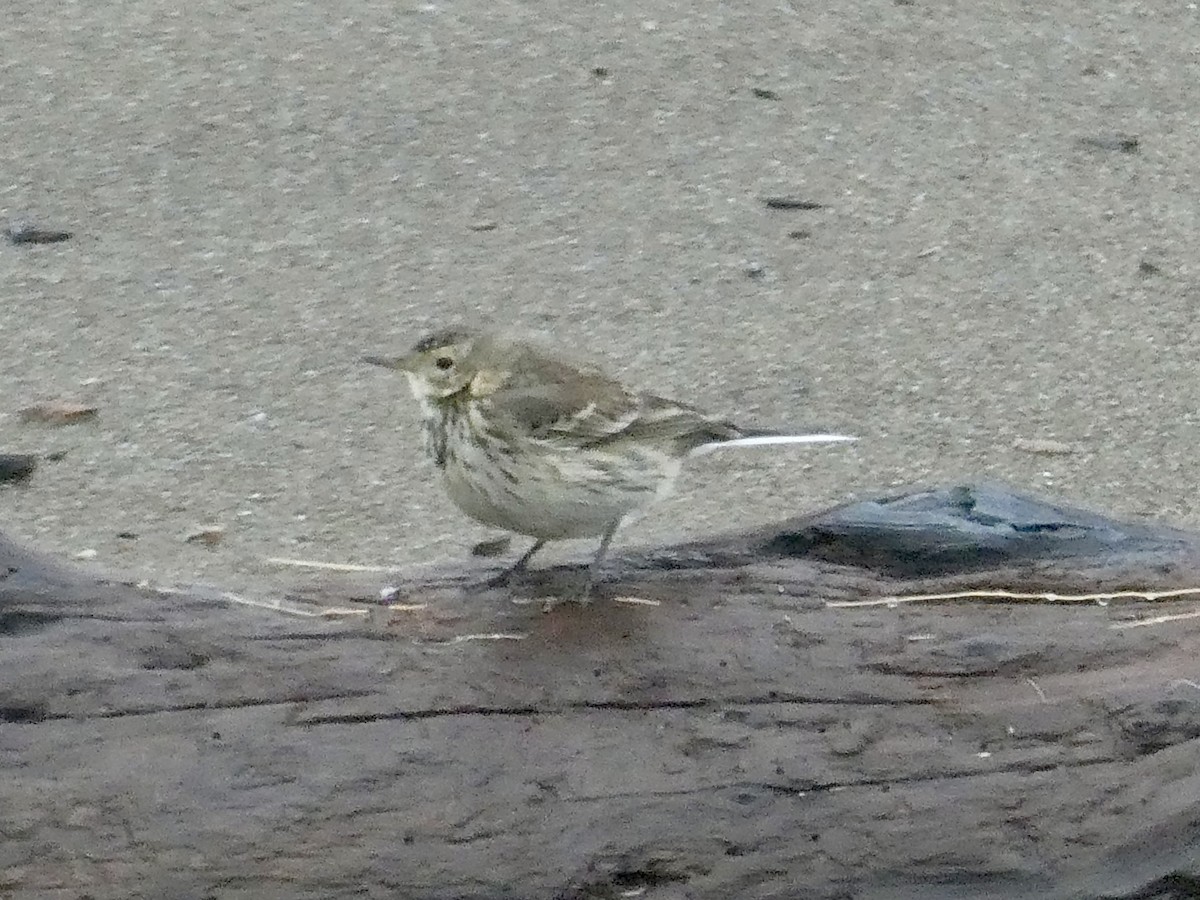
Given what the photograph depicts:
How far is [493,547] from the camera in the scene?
5656mm

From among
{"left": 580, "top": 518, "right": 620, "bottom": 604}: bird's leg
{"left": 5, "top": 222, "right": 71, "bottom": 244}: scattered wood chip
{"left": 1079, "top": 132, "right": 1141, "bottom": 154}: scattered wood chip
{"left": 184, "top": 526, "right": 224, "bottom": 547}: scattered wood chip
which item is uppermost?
{"left": 580, "top": 518, "right": 620, "bottom": 604}: bird's leg

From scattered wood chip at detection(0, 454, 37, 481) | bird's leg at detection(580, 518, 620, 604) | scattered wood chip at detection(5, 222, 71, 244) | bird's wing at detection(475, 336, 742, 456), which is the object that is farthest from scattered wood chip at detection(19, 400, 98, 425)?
bird's leg at detection(580, 518, 620, 604)

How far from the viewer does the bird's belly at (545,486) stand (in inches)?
153

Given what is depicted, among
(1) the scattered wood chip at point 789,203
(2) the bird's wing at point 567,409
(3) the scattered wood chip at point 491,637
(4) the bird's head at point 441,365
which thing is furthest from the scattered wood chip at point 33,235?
(3) the scattered wood chip at point 491,637

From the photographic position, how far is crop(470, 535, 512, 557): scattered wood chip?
556 cm

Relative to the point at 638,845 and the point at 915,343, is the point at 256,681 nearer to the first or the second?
the point at 638,845

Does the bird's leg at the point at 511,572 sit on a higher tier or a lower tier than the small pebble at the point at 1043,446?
higher

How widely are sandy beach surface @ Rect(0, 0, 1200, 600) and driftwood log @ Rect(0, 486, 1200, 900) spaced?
1.48 metres

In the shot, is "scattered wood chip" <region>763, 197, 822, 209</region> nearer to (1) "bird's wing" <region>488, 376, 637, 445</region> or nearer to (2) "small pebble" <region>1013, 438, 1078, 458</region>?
(2) "small pebble" <region>1013, 438, 1078, 458</region>

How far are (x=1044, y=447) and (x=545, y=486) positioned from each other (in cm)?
325

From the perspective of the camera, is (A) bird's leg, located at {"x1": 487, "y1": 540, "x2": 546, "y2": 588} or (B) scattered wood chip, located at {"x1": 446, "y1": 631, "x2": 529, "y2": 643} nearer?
(B) scattered wood chip, located at {"x1": 446, "y1": 631, "x2": 529, "y2": 643}

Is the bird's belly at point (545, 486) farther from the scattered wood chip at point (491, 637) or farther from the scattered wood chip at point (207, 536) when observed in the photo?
the scattered wood chip at point (207, 536)

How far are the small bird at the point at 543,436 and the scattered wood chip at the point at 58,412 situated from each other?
2633 mm

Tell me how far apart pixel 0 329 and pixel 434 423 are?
350cm
